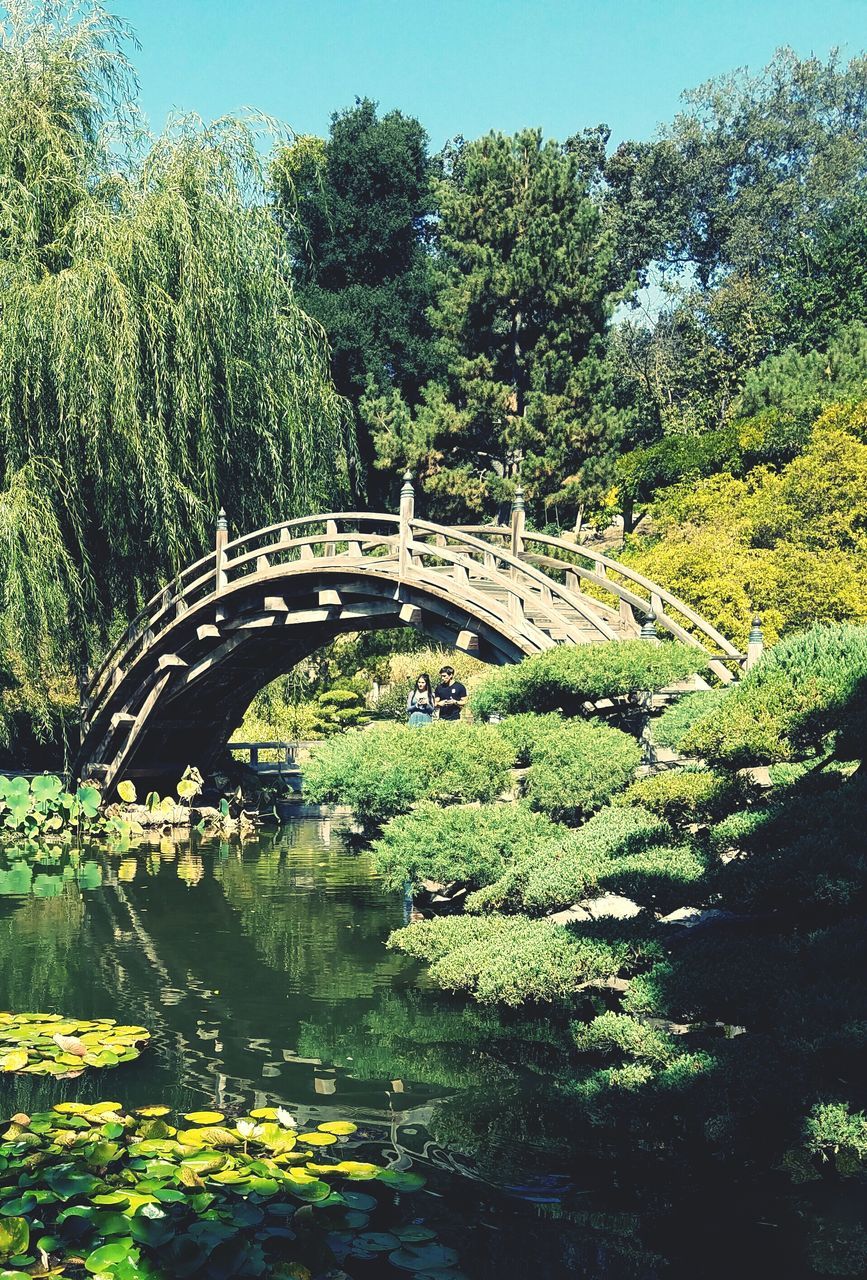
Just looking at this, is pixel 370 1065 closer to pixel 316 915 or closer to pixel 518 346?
pixel 316 915

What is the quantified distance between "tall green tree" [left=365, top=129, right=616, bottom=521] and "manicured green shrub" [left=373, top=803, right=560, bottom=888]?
15103mm

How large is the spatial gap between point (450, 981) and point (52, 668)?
9066 mm

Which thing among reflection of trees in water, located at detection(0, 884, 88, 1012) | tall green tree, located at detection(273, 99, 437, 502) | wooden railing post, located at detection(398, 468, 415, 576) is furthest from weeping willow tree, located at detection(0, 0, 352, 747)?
tall green tree, located at detection(273, 99, 437, 502)

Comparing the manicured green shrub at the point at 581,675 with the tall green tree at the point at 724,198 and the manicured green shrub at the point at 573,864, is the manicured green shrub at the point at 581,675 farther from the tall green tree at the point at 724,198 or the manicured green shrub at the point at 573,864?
the tall green tree at the point at 724,198

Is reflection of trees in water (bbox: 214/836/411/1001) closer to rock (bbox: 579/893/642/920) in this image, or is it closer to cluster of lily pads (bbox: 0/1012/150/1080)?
rock (bbox: 579/893/642/920)

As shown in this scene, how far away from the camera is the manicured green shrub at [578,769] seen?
344 inches

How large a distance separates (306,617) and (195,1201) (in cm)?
934

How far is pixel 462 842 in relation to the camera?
8562 millimetres

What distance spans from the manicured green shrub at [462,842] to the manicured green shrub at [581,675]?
1089mm

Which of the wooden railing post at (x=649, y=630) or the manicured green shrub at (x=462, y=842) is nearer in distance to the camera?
the manicured green shrub at (x=462, y=842)

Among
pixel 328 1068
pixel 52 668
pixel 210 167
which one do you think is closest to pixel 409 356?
pixel 210 167

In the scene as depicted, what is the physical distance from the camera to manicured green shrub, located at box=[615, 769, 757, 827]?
718 cm

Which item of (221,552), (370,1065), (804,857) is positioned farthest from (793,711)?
(221,552)

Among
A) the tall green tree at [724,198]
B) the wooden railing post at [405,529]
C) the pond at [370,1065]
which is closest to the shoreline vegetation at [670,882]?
the pond at [370,1065]
